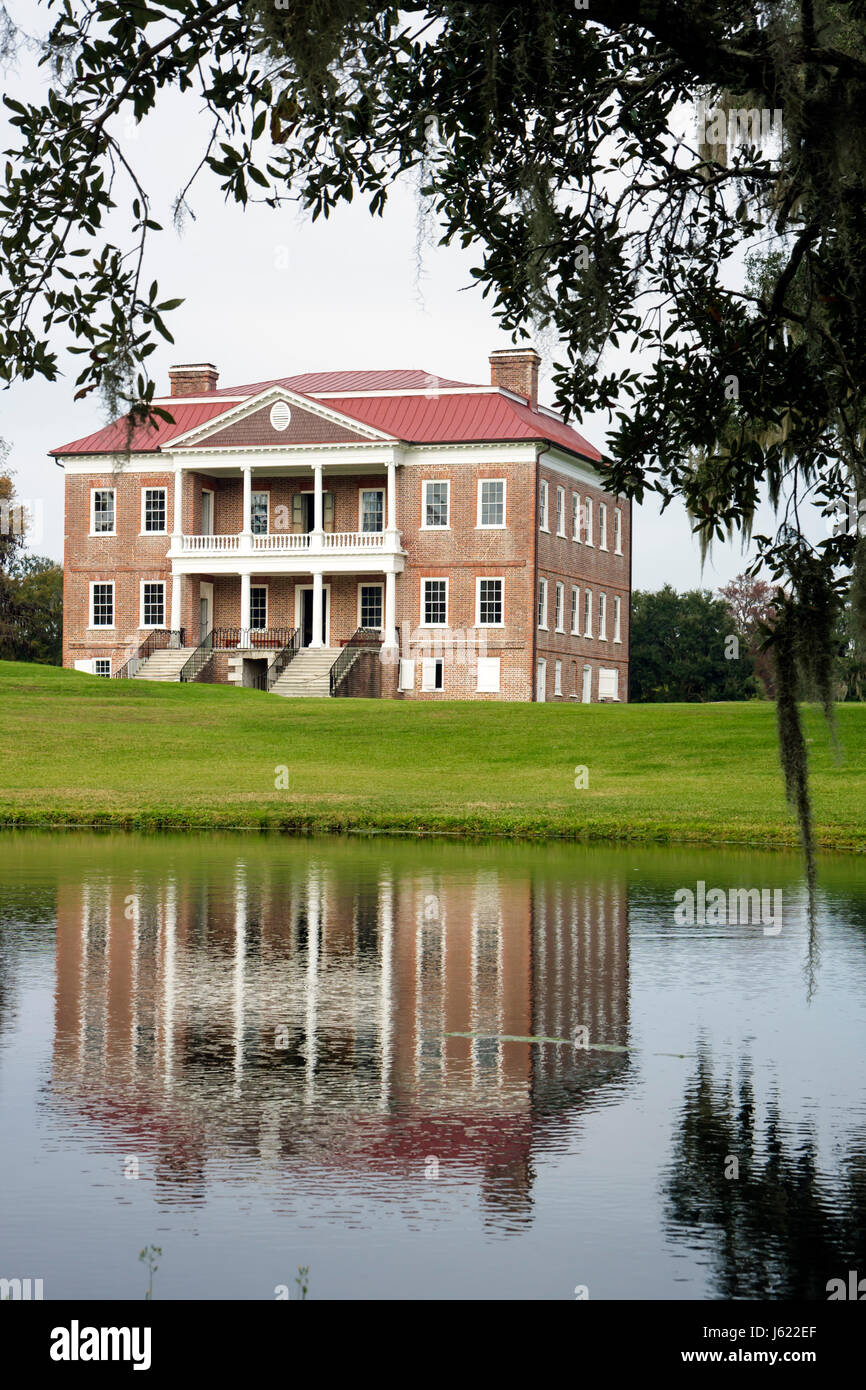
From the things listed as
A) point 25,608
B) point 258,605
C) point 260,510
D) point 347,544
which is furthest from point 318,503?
point 25,608

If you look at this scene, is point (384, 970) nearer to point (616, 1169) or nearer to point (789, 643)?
point (789, 643)

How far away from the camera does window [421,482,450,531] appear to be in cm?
6384

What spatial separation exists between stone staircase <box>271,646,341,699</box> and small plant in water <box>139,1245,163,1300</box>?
52858 millimetres

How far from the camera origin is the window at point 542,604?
209 feet

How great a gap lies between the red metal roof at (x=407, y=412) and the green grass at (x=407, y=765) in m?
17.8

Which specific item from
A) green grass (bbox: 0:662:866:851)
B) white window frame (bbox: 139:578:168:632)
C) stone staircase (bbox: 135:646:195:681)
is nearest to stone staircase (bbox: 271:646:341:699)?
stone staircase (bbox: 135:646:195:681)

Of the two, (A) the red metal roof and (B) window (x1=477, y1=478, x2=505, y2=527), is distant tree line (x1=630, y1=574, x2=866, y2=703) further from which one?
(B) window (x1=477, y1=478, x2=505, y2=527)

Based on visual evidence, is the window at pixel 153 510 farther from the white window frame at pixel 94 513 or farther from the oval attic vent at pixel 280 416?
the oval attic vent at pixel 280 416

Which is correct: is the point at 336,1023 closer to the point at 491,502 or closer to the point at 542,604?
the point at 491,502

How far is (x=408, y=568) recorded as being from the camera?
6391 centimetres

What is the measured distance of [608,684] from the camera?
2864 inches

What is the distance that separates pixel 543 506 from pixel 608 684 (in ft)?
36.6
